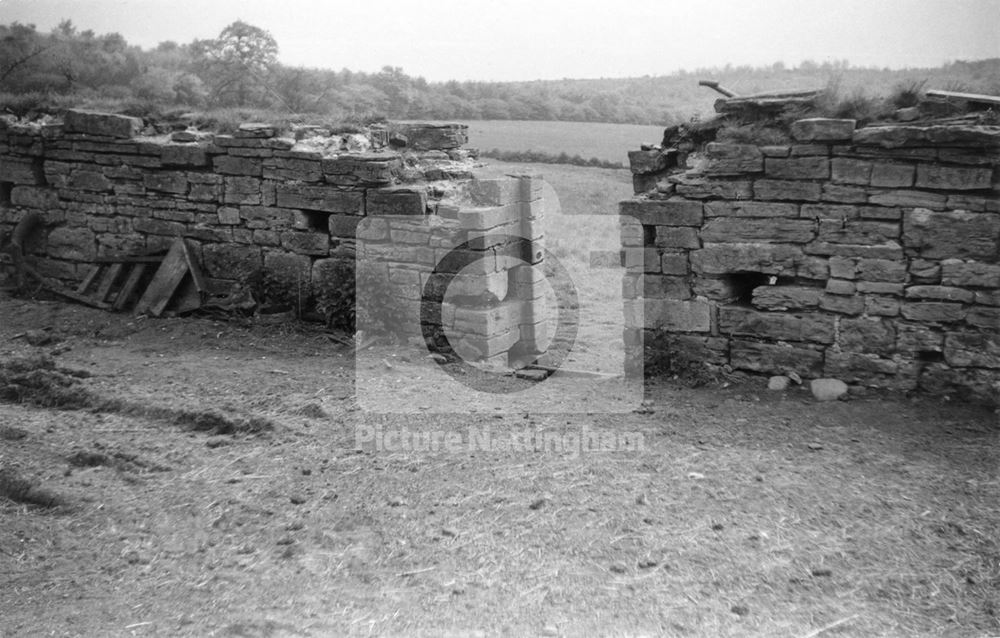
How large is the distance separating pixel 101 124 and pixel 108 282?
5.31ft

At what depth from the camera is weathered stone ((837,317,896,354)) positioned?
6418mm

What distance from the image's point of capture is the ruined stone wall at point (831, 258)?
612cm

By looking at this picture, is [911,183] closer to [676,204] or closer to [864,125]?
[864,125]

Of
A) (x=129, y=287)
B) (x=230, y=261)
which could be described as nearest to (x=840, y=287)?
(x=230, y=261)

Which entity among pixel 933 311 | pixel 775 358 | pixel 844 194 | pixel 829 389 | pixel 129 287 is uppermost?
pixel 844 194

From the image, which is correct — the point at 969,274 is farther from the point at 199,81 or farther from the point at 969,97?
the point at 199,81

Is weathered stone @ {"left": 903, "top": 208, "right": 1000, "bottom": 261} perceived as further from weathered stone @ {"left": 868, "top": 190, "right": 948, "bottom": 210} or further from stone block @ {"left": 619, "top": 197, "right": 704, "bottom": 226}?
stone block @ {"left": 619, "top": 197, "right": 704, "bottom": 226}

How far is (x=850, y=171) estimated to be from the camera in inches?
250

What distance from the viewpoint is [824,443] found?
5758mm

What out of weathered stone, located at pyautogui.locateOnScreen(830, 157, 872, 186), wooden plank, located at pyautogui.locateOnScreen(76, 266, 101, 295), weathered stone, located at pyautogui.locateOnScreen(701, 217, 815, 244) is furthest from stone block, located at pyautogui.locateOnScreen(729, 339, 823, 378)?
wooden plank, located at pyautogui.locateOnScreen(76, 266, 101, 295)

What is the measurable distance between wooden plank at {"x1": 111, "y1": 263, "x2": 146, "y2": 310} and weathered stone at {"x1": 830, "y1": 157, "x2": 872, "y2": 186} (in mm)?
6729

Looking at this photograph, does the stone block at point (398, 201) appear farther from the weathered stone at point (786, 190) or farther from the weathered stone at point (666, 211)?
the weathered stone at point (786, 190)

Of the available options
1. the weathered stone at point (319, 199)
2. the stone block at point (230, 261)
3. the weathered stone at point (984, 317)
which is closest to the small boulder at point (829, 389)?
the weathered stone at point (984, 317)

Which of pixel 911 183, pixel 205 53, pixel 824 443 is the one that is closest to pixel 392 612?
pixel 824 443
